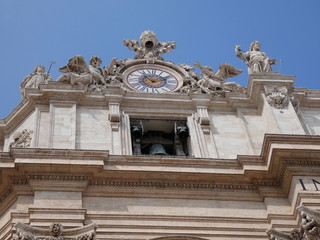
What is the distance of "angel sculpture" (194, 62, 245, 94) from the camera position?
23.7 metres

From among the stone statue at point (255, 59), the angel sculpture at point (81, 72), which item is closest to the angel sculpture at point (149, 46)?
the angel sculpture at point (81, 72)

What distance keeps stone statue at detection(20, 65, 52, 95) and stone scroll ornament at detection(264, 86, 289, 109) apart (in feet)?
22.0

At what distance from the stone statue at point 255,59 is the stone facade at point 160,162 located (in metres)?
1.05

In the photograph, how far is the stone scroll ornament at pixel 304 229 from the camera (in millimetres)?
16984

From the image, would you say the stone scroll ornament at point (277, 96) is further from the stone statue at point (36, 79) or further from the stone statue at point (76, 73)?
the stone statue at point (36, 79)

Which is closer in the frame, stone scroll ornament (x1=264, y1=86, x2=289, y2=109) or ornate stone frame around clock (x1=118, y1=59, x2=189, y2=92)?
stone scroll ornament (x1=264, y1=86, x2=289, y2=109)

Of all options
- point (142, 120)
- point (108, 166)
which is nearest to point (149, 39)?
point (142, 120)

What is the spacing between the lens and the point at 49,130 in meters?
20.9

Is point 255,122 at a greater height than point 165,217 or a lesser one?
greater

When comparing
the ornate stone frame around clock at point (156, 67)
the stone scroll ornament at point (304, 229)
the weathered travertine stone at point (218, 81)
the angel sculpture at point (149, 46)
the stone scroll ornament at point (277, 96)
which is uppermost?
the angel sculpture at point (149, 46)

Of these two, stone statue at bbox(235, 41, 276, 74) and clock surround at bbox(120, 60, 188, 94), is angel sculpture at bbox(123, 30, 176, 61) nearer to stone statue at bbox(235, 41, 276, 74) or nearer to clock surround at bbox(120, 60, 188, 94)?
clock surround at bbox(120, 60, 188, 94)

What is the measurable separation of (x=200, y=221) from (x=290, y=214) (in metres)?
2.24

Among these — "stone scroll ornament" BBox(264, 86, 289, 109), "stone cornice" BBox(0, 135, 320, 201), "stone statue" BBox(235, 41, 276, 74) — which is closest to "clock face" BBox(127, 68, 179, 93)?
"stone statue" BBox(235, 41, 276, 74)

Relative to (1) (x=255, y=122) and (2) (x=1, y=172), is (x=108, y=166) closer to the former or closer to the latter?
(2) (x=1, y=172)
